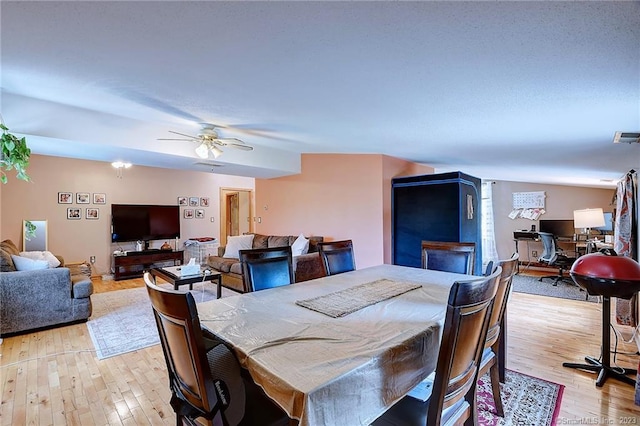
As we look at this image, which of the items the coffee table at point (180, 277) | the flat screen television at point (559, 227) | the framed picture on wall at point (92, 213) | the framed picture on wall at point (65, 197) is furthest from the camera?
the flat screen television at point (559, 227)

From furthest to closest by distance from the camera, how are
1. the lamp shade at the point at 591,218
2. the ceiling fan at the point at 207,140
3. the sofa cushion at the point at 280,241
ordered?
the sofa cushion at the point at 280,241
the lamp shade at the point at 591,218
the ceiling fan at the point at 207,140

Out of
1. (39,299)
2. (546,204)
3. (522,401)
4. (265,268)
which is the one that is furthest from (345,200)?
(546,204)

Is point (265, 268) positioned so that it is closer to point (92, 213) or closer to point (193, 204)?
point (92, 213)

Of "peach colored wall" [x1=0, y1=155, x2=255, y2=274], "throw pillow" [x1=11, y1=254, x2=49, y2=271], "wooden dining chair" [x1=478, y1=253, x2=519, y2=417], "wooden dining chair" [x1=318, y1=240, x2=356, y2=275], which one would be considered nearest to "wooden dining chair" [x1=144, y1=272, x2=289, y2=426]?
"wooden dining chair" [x1=478, y1=253, x2=519, y2=417]

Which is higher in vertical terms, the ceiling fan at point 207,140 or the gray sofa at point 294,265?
the ceiling fan at point 207,140

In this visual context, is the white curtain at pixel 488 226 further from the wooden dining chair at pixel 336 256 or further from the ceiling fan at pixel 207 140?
the ceiling fan at pixel 207 140

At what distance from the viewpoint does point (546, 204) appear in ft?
22.9

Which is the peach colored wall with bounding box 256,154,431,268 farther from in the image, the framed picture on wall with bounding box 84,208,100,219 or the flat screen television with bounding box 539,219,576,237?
the framed picture on wall with bounding box 84,208,100,219

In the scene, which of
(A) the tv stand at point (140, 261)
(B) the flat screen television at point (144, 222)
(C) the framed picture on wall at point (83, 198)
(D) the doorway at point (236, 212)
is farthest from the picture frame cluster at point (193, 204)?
(C) the framed picture on wall at point (83, 198)

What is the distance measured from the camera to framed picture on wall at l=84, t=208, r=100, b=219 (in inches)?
241

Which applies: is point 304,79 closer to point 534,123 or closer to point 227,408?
point 227,408

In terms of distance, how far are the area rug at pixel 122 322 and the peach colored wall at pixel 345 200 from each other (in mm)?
2052

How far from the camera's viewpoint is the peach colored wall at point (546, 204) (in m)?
6.58

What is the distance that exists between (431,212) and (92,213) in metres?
6.62
